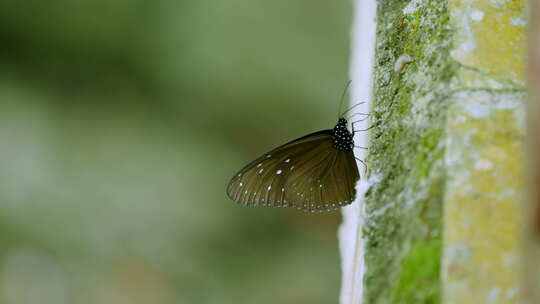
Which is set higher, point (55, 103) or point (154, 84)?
point (154, 84)

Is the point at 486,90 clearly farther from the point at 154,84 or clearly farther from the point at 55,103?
the point at 55,103

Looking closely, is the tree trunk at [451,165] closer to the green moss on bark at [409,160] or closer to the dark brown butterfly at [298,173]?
the green moss on bark at [409,160]

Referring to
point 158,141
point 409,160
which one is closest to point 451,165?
point 409,160

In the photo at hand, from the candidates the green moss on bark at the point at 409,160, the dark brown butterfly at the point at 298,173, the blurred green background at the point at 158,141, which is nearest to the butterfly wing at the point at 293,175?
the dark brown butterfly at the point at 298,173

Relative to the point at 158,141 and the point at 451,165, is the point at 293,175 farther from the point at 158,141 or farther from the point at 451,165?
the point at 158,141

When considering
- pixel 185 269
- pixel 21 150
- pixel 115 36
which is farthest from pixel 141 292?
pixel 115 36
